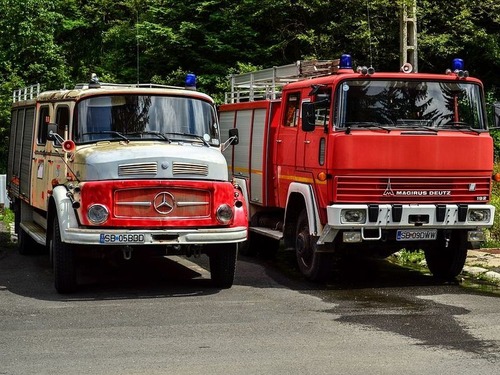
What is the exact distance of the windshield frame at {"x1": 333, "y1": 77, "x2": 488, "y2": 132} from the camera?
12672mm

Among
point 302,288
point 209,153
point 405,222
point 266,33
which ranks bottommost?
point 302,288

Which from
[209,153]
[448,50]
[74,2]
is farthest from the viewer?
[74,2]

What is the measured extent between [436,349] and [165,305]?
11.7ft

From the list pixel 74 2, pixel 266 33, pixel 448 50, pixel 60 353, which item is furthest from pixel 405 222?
pixel 74 2

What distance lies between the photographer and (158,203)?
11.8 metres

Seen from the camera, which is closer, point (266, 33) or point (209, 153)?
point (209, 153)

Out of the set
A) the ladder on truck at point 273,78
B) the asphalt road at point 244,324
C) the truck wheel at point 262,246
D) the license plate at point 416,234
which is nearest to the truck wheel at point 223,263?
the asphalt road at point 244,324

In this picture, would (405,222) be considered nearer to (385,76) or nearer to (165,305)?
(385,76)

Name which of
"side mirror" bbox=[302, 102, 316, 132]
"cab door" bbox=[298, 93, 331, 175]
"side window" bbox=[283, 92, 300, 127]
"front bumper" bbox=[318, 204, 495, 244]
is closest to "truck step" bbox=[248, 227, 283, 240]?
"cab door" bbox=[298, 93, 331, 175]

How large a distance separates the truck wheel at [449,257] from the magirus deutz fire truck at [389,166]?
0.7 inches

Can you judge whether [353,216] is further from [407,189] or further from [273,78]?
[273,78]

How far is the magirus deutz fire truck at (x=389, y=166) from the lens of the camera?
12.5 metres

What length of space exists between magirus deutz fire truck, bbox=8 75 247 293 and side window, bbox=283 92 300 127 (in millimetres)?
1017

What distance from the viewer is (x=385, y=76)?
42.3ft
